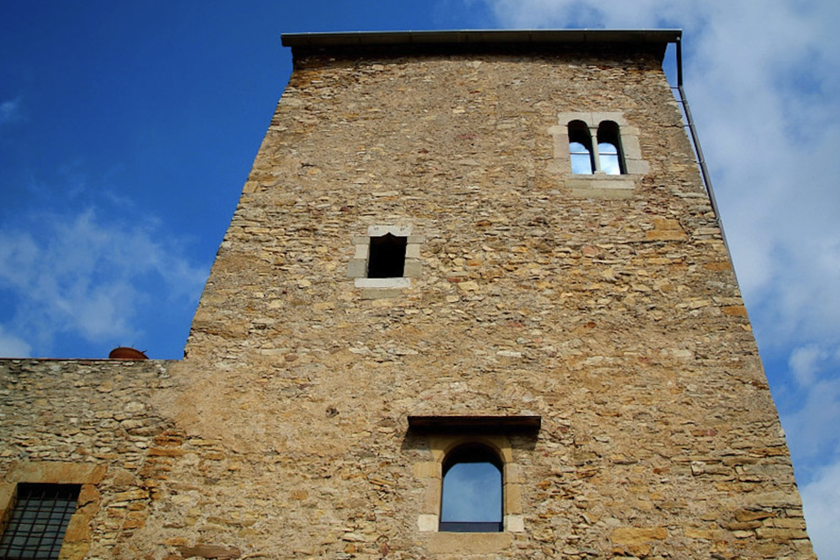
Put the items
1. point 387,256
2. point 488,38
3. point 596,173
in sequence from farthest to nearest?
point 488,38
point 596,173
point 387,256

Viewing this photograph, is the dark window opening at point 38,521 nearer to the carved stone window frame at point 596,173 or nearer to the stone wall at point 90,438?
the stone wall at point 90,438

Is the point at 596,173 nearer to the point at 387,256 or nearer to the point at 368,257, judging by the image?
the point at 387,256

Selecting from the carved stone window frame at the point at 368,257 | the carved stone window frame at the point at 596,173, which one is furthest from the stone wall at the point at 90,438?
the carved stone window frame at the point at 596,173

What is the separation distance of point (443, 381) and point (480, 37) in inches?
254

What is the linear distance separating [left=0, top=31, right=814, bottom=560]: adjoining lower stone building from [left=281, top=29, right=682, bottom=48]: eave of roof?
5.96 ft

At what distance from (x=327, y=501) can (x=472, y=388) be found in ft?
5.66

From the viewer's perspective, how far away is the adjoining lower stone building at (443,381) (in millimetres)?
5777

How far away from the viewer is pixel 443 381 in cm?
670

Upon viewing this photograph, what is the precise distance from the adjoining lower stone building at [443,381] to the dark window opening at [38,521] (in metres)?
0.07

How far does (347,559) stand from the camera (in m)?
5.59

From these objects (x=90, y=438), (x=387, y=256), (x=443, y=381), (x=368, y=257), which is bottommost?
(x=90, y=438)

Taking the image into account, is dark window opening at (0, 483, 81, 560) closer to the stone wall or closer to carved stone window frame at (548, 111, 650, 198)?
the stone wall

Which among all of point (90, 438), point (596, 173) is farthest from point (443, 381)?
point (596, 173)

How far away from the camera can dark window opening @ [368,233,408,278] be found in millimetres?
8094
